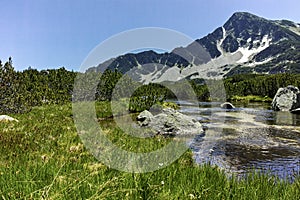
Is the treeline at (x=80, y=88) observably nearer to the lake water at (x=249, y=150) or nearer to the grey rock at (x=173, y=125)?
the grey rock at (x=173, y=125)

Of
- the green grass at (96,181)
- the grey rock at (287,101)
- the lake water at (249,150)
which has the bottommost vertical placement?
the lake water at (249,150)

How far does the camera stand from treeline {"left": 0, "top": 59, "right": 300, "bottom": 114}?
29.4 m

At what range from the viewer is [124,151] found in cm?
876

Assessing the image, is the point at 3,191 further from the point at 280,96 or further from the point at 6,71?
the point at 280,96

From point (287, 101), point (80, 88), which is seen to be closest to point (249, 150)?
point (287, 101)

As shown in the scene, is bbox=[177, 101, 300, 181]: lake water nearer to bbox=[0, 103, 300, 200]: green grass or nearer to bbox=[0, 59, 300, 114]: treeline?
bbox=[0, 103, 300, 200]: green grass

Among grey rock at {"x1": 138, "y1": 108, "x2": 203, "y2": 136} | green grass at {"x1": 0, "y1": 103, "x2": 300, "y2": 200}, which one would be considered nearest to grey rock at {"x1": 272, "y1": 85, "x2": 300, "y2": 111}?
grey rock at {"x1": 138, "y1": 108, "x2": 203, "y2": 136}

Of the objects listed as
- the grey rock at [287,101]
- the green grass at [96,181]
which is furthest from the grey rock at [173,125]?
the grey rock at [287,101]

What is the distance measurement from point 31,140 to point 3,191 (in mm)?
5731

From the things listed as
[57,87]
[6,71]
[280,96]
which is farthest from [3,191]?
[57,87]

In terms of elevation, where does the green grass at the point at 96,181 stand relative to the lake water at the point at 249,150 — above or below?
above

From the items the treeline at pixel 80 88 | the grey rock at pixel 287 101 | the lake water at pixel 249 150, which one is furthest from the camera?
the grey rock at pixel 287 101

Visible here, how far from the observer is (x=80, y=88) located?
66.6 m

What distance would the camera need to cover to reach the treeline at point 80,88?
29.4 metres
